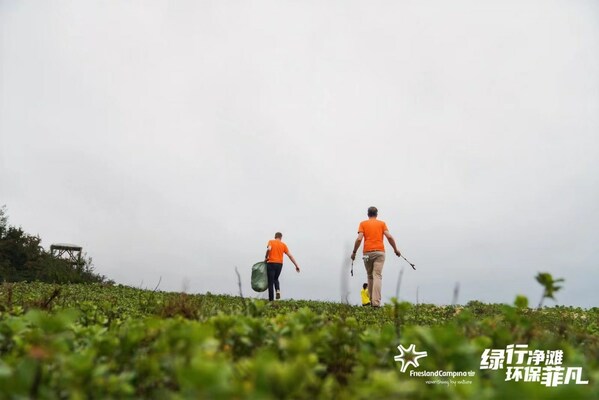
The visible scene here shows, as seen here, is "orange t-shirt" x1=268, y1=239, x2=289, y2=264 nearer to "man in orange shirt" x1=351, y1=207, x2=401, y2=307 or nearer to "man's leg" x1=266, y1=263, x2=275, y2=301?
"man's leg" x1=266, y1=263, x2=275, y2=301

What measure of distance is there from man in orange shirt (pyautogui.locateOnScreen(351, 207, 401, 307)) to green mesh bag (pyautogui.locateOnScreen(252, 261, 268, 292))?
4.79m

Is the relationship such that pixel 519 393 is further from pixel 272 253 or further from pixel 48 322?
pixel 272 253

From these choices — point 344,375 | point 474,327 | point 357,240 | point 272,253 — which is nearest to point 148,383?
point 344,375

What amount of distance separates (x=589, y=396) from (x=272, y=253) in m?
17.5

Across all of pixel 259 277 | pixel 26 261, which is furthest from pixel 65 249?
pixel 259 277

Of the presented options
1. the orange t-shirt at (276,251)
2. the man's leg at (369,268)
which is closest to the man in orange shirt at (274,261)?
the orange t-shirt at (276,251)

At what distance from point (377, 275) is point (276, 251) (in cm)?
505

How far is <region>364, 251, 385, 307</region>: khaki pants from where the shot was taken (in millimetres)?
15219

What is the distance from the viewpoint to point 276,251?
19.1 metres

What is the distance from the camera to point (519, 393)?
156 cm

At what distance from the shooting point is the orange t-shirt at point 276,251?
19.0 metres

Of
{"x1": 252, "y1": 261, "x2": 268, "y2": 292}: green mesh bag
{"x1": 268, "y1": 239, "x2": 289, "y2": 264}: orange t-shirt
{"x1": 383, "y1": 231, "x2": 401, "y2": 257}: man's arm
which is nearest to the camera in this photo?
{"x1": 383, "y1": 231, "x2": 401, "y2": 257}: man's arm

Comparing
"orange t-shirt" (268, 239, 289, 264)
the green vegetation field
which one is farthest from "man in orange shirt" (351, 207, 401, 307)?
the green vegetation field

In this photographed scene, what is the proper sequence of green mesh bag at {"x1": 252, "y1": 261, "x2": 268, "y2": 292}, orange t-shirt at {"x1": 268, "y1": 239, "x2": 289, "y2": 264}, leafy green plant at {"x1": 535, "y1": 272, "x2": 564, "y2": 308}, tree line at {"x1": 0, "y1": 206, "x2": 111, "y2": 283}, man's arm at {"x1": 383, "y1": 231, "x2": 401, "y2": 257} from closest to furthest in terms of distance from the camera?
leafy green plant at {"x1": 535, "y1": 272, "x2": 564, "y2": 308} < man's arm at {"x1": 383, "y1": 231, "x2": 401, "y2": 257} < green mesh bag at {"x1": 252, "y1": 261, "x2": 268, "y2": 292} < orange t-shirt at {"x1": 268, "y1": 239, "x2": 289, "y2": 264} < tree line at {"x1": 0, "y1": 206, "x2": 111, "y2": 283}
